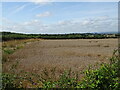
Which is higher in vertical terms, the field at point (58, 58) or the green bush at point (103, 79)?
the green bush at point (103, 79)

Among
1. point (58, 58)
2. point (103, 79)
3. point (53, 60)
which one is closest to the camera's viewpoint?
point (103, 79)

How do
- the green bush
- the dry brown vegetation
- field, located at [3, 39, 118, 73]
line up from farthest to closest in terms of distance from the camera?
field, located at [3, 39, 118, 73] < the dry brown vegetation < the green bush

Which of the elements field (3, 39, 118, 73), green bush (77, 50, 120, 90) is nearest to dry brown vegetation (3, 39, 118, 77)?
field (3, 39, 118, 73)

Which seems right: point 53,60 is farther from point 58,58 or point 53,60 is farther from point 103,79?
point 103,79

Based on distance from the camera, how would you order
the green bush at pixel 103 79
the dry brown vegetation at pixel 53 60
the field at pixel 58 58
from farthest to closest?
the field at pixel 58 58, the dry brown vegetation at pixel 53 60, the green bush at pixel 103 79

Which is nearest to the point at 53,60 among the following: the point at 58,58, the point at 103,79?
the point at 58,58

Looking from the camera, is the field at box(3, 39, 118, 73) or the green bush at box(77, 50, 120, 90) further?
the field at box(3, 39, 118, 73)

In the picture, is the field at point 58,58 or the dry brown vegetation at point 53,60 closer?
the dry brown vegetation at point 53,60

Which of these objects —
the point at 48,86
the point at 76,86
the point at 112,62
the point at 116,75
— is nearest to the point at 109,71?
the point at 116,75

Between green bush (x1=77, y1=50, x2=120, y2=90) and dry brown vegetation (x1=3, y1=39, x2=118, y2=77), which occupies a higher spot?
green bush (x1=77, y1=50, x2=120, y2=90)

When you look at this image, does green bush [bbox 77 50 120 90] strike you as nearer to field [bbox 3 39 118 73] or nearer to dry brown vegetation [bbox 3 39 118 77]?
dry brown vegetation [bbox 3 39 118 77]

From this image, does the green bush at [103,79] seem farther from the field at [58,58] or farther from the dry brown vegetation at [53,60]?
the field at [58,58]

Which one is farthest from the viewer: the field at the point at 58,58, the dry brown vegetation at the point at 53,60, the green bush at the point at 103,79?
the field at the point at 58,58

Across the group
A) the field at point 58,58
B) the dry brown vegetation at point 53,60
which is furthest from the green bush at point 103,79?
the field at point 58,58
